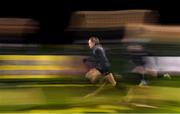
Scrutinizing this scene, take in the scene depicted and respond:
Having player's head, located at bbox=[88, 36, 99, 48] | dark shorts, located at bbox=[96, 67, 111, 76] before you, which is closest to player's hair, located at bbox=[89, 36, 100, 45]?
player's head, located at bbox=[88, 36, 99, 48]

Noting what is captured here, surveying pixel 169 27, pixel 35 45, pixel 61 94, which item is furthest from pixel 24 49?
pixel 169 27

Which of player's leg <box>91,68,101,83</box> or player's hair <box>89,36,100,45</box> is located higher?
player's hair <box>89,36,100,45</box>

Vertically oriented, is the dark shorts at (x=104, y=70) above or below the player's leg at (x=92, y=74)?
above

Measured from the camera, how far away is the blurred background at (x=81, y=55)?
3.87 metres

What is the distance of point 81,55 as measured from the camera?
3998 mm

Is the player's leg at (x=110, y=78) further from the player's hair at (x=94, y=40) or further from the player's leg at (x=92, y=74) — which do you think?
the player's hair at (x=94, y=40)

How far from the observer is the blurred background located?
387cm

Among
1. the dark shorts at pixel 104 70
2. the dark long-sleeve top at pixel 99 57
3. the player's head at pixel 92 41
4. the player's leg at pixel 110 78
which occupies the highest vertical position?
the player's head at pixel 92 41

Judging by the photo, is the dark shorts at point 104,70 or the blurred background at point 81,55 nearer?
the blurred background at point 81,55

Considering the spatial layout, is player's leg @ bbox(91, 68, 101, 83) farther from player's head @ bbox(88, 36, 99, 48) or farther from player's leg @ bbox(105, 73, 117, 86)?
player's head @ bbox(88, 36, 99, 48)

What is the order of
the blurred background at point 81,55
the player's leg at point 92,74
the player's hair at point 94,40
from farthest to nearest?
the player's hair at point 94,40
the player's leg at point 92,74
the blurred background at point 81,55

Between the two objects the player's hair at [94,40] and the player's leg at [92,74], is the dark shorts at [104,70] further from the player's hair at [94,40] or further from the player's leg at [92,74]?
the player's hair at [94,40]

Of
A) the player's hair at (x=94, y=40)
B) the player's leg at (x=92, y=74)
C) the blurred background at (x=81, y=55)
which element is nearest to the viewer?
the blurred background at (x=81, y=55)

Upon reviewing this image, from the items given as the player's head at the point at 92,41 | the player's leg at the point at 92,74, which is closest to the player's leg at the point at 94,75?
the player's leg at the point at 92,74
